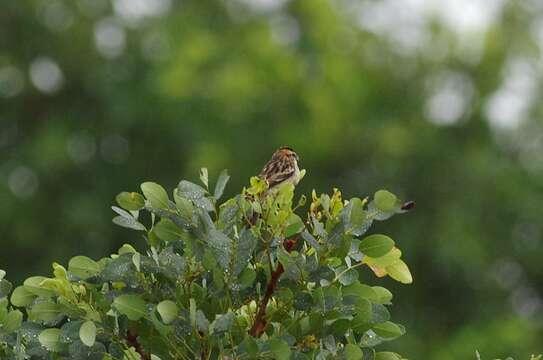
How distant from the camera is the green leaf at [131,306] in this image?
4.66 meters

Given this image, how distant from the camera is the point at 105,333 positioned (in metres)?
4.82

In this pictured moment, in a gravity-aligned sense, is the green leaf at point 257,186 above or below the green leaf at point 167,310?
above

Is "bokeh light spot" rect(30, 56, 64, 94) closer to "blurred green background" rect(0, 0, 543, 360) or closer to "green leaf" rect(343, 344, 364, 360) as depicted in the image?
"blurred green background" rect(0, 0, 543, 360)

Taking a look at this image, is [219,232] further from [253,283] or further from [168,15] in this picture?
[168,15]

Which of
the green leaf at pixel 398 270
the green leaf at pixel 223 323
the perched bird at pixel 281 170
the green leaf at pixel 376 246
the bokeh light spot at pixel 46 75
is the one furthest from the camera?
the bokeh light spot at pixel 46 75

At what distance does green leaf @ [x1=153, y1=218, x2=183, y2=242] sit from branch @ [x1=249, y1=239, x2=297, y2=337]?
33 cm

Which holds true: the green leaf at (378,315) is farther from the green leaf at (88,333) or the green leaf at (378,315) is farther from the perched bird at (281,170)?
the perched bird at (281,170)

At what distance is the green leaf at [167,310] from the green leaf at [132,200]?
0.38 metres

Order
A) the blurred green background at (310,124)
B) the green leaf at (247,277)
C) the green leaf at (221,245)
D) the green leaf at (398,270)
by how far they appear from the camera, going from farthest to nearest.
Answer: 1. the blurred green background at (310,124)
2. the green leaf at (398,270)
3. the green leaf at (247,277)
4. the green leaf at (221,245)

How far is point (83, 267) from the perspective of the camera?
4.85m

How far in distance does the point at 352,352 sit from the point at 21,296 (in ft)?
3.78

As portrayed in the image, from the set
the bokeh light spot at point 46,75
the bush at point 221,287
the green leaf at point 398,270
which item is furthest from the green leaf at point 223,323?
the bokeh light spot at point 46,75

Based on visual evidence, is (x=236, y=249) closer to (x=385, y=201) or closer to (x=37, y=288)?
(x=385, y=201)

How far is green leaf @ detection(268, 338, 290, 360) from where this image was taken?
458 cm
